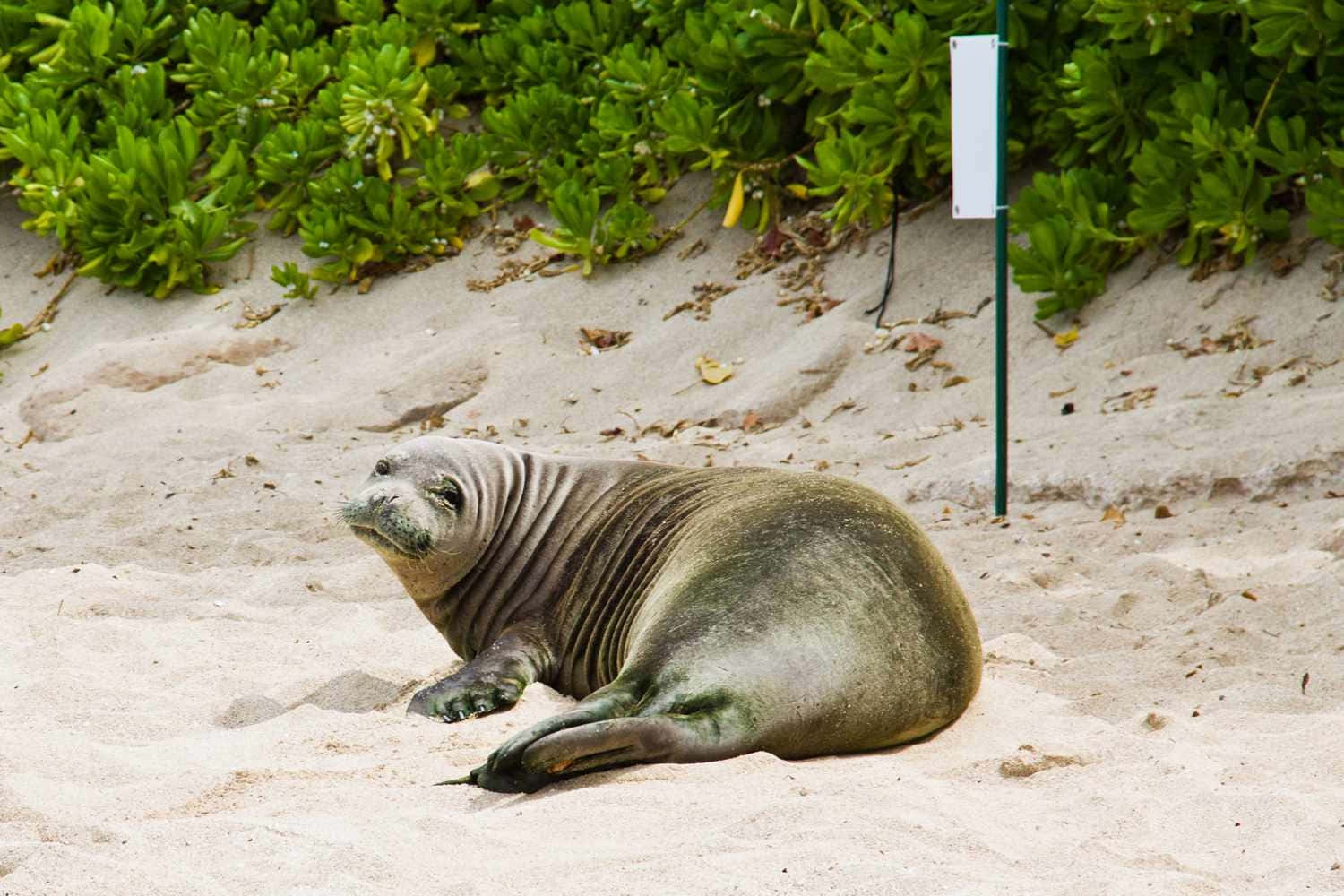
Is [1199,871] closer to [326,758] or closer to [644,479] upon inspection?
[326,758]

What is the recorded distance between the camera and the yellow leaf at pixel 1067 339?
7.11 meters

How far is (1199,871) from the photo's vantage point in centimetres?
265

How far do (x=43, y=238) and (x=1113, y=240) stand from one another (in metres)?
6.84

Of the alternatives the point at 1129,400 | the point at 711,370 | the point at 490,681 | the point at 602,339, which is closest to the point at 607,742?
the point at 490,681

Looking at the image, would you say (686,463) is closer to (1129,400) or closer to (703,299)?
(1129,400)

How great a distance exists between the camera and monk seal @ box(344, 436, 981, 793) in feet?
10.7

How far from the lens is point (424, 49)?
9.88 metres

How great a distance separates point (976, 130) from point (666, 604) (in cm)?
267

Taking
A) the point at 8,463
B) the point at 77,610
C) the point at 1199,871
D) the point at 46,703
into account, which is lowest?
the point at 8,463

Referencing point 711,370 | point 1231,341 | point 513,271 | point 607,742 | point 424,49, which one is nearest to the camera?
point 607,742

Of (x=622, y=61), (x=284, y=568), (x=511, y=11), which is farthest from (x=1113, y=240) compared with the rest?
(x=511, y=11)

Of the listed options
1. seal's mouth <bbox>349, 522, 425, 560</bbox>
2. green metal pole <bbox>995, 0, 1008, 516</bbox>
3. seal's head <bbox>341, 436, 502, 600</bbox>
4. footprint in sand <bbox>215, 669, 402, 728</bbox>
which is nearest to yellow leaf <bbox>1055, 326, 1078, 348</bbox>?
green metal pole <bbox>995, 0, 1008, 516</bbox>

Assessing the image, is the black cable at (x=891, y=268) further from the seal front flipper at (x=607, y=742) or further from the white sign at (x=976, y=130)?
the seal front flipper at (x=607, y=742)

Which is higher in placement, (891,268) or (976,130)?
(976,130)
